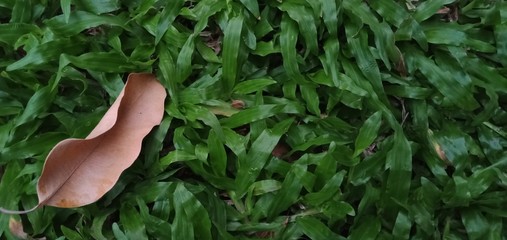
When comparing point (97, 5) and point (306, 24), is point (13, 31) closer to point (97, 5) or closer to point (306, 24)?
point (97, 5)

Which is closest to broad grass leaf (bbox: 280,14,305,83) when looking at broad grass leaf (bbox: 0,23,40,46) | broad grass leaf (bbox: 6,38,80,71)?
broad grass leaf (bbox: 6,38,80,71)

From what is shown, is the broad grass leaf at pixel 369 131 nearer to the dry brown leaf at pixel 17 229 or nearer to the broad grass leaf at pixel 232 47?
the broad grass leaf at pixel 232 47

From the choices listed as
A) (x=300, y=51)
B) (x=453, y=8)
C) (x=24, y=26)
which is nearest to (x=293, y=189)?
(x=300, y=51)

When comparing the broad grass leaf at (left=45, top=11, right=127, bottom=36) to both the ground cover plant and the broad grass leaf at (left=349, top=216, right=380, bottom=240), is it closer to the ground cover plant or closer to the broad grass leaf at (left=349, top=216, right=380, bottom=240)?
the ground cover plant

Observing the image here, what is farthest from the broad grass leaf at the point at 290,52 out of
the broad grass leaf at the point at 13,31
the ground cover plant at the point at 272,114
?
the broad grass leaf at the point at 13,31

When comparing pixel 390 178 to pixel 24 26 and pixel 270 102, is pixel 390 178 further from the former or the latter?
pixel 24 26

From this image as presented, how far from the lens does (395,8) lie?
1.84 metres

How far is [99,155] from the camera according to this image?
5.65 feet

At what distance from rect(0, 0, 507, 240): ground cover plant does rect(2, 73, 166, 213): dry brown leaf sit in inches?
1.9

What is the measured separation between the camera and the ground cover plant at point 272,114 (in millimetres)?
1725

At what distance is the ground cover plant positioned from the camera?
1725 mm

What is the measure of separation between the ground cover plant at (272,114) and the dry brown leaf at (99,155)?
0.05 m

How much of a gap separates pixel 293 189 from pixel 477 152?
1.77 ft

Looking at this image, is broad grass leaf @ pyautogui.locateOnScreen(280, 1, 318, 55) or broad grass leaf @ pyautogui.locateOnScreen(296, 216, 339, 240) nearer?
broad grass leaf @ pyautogui.locateOnScreen(296, 216, 339, 240)
